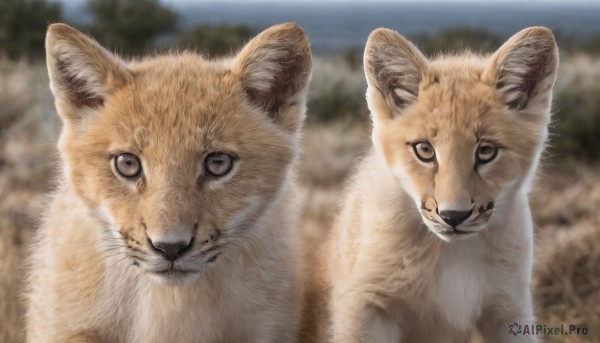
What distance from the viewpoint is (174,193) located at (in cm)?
293

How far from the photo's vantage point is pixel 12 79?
952cm

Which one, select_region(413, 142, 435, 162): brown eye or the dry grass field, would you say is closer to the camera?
select_region(413, 142, 435, 162): brown eye

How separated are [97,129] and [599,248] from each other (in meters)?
3.50

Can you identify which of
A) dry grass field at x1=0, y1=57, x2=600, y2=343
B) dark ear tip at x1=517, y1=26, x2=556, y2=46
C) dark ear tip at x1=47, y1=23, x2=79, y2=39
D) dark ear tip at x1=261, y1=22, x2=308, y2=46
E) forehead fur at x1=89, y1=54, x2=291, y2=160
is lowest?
dry grass field at x1=0, y1=57, x2=600, y2=343

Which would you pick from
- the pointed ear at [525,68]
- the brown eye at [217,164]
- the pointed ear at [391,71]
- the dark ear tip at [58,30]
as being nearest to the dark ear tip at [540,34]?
the pointed ear at [525,68]

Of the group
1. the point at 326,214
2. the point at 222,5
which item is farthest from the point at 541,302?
the point at 222,5

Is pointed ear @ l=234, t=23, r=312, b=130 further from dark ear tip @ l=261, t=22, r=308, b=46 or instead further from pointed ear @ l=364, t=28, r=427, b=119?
pointed ear @ l=364, t=28, r=427, b=119

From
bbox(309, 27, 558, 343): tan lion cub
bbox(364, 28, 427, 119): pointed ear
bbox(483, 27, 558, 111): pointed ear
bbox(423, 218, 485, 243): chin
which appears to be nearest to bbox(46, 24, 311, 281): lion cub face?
bbox(364, 28, 427, 119): pointed ear

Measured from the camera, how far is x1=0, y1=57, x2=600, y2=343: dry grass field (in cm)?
507

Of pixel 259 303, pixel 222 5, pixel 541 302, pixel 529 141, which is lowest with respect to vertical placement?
pixel 541 302

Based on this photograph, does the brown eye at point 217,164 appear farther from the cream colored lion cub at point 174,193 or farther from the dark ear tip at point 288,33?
the dark ear tip at point 288,33

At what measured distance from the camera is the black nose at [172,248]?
285cm

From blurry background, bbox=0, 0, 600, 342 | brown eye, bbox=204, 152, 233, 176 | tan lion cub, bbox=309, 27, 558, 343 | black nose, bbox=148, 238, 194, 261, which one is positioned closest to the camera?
black nose, bbox=148, 238, 194, 261

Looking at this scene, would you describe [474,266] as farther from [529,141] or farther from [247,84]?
[247,84]
